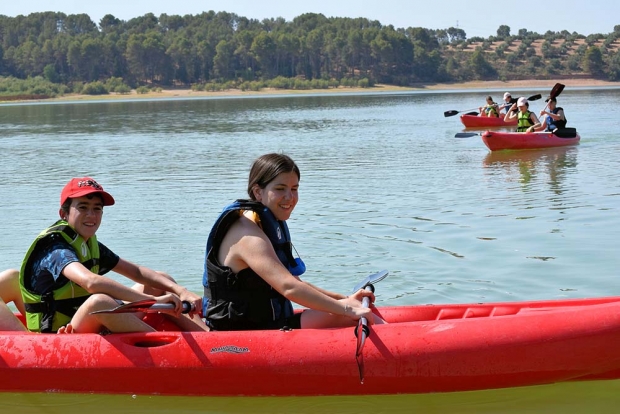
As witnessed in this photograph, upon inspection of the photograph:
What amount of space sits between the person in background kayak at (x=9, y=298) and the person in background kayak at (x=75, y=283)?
0.09 m

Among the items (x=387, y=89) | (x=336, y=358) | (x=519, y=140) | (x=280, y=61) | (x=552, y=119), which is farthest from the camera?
(x=280, y=61)

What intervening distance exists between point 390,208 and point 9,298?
22.3 ft

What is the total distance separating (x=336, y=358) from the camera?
→ 15.8ft

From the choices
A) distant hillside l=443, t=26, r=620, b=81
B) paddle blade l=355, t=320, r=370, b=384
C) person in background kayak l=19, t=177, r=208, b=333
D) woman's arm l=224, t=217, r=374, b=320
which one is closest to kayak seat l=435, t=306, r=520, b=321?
paddle blade l=355, t=320, r=370, b=384

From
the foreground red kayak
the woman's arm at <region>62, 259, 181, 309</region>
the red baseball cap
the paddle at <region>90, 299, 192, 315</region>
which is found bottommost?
the foreground red kayak

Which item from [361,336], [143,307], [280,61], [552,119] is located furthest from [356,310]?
[280,61]

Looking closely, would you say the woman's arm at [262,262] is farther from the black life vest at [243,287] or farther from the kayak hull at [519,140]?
the kayak hull at [519,140]

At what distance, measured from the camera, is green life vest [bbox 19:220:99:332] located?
4953 mm

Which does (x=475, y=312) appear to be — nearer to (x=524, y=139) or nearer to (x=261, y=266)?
(x=261, y=266)

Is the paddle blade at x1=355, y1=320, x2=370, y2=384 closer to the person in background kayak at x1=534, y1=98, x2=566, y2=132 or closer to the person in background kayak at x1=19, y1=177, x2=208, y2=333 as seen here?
the person in background kayak at x1=19, y1=177, x2=208, y2=333

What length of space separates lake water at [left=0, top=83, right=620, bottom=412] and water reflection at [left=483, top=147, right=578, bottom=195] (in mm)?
46

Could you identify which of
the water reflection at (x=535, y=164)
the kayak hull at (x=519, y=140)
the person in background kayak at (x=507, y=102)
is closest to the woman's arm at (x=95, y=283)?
the water reflection at (x=535, y=164)

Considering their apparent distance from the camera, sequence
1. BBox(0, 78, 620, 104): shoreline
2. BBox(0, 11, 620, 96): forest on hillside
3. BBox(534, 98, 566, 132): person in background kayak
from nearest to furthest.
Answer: BBox(534, 98, 566, 132): person in background kayak < BBox(0, 78, 620, 104): shoreline < BBox(0, 11, 620, 96): forest on hillside

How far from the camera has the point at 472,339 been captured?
15.8 ft
